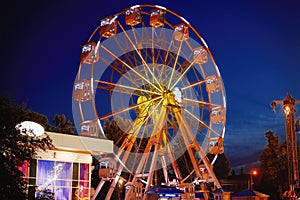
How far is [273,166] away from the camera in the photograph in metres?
42.1

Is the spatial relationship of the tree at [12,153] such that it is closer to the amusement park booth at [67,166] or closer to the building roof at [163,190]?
the amusement park booth at [67,166]

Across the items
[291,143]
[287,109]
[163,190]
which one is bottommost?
[163,190]

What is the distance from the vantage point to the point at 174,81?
2600cm

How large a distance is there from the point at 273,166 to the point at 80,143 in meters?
26.0

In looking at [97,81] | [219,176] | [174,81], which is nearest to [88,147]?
[97,81]

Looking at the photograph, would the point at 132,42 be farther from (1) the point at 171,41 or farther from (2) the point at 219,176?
(2) the point at 219,176

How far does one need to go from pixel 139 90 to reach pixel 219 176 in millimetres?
29407

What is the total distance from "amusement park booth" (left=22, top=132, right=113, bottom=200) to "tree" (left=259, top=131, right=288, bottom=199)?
78.2 ft

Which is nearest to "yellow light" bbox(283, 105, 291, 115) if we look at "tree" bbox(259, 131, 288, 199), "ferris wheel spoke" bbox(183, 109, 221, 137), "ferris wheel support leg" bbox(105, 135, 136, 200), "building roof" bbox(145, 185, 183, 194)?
"building roof" bbox(145, 185, 183, 194)

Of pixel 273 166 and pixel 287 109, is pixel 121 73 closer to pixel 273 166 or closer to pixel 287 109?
pixel 287 109

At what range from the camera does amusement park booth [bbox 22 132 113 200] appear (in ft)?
65.6

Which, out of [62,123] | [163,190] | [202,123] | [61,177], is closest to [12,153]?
[61,177]

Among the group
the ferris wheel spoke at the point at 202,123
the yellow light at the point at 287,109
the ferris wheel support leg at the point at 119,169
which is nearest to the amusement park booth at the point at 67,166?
the ferris wheel support leg at the point at 119,169

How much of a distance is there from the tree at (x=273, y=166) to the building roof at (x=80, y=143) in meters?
23.8
